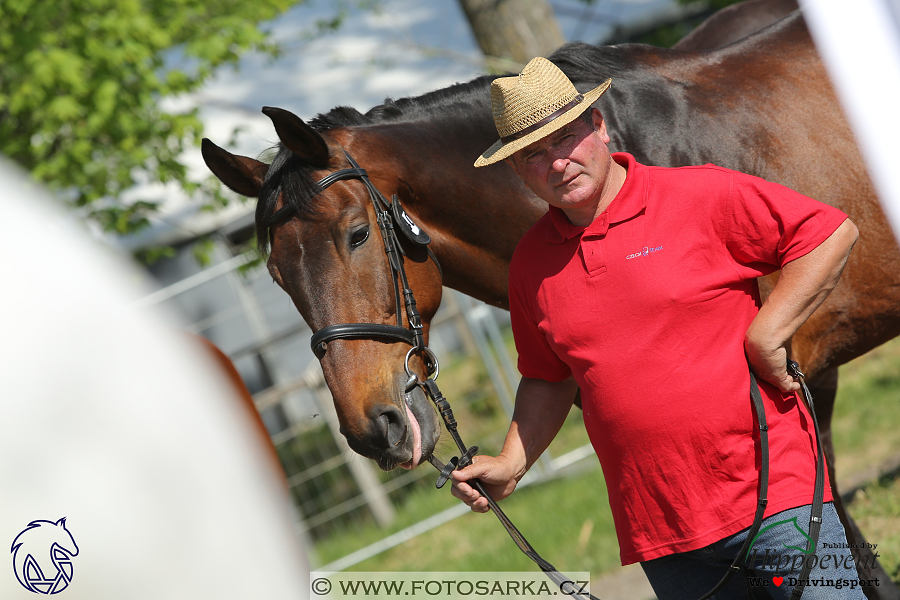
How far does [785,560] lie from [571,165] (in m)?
1.10

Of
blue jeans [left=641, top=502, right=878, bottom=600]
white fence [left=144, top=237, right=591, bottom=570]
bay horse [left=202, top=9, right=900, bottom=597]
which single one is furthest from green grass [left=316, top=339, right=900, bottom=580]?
blue jeans [left=641, top=502, right=878, bottom=600]

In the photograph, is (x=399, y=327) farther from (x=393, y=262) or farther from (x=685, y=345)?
(x=685, y=345)

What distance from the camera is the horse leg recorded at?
10.0 feet

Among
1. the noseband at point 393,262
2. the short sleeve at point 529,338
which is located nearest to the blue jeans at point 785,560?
the short sleeve at point 529,338

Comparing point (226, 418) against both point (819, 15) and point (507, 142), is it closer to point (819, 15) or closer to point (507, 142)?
point (507, 142)

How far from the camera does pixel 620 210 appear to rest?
2.03 metres

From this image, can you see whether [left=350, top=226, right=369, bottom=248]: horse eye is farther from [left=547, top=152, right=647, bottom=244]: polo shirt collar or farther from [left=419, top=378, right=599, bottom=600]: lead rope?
[left=547, top=152, right=647, bottom=244]: polo shirt collar

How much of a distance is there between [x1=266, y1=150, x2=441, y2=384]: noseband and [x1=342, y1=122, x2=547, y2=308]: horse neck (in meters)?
0.14

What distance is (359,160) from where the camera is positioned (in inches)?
104

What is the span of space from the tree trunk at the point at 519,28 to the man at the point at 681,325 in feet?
12.2

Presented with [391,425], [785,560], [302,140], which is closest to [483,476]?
[391,425]

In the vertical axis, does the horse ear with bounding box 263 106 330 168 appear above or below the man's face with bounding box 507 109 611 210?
above

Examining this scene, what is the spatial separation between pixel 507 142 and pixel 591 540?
382cm

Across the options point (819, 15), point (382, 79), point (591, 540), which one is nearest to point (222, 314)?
point (382, 79)
